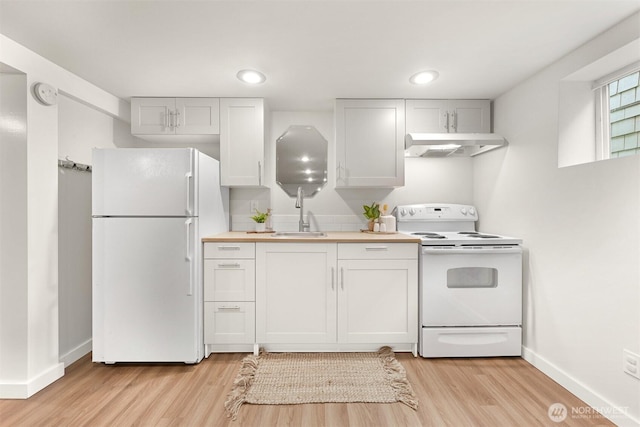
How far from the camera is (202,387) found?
1954 mm

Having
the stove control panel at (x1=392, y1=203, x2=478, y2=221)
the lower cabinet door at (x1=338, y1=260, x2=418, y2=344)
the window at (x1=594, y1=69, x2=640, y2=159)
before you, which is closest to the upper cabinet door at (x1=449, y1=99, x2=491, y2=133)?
the stove control panel at (x1=392, y1=203, x2=478, y2=221)

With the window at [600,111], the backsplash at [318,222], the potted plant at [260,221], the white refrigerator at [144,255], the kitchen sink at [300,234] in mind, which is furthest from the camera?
the backsplash at [318,222]

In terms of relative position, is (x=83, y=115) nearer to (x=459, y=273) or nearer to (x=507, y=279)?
(x=459, y=273)

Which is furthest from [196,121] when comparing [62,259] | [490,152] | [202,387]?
[490,152]

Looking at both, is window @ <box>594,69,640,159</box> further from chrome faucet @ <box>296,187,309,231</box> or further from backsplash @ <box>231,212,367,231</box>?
chrome faucet @ <box>296,187,309,231</box>

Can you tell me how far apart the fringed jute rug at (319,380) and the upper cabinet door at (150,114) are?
214cm

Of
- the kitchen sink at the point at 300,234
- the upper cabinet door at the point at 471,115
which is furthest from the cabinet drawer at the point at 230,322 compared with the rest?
the upper cabinet door at the point at 471,115

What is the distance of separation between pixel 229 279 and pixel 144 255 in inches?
24.5

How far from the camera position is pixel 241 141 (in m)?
2.73

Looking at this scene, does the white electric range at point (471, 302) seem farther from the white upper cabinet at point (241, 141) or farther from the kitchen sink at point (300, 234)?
the white upper cabinet at point (241, 141)

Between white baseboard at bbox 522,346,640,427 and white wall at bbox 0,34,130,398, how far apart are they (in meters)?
3.21

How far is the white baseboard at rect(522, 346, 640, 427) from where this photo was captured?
1.58 m

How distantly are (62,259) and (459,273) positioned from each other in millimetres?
3016

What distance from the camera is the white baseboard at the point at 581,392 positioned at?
158cm
